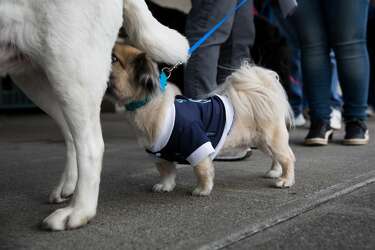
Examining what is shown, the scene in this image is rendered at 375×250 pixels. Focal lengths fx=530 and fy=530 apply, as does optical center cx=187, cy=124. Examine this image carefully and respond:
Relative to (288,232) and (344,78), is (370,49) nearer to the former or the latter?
(344,78)

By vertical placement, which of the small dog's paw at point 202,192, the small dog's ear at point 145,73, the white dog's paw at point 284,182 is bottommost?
the small dog's paw at point 202,192

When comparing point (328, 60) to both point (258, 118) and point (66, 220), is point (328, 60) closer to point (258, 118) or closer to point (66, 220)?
point (258, 118)

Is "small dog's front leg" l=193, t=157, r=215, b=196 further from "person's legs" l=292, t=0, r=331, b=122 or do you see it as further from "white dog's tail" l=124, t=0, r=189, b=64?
Result: "person's legs" l=292, t=0, r=331, b=122

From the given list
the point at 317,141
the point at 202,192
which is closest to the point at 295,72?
the point at 317,141

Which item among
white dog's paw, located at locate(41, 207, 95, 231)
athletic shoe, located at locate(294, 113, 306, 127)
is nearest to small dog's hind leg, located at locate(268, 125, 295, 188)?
white dog's paw, located at locate(41, 207, 95, 231)

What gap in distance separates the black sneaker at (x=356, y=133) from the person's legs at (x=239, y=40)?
110 cm

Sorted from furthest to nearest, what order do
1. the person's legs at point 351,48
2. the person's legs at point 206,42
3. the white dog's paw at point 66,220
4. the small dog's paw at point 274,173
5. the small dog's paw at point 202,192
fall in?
the person's legs at point 351,48 < the person's legs at point 206,42 < the small dog's paw at point 274,173 < the small dog's paw at point 202,192 < the white dog's paw at point 66,220

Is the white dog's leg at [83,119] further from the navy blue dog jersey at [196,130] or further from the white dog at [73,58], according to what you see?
the navy blue dog jersey at [196,130]

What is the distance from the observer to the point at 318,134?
4.41 metres

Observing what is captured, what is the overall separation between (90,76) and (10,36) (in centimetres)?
34

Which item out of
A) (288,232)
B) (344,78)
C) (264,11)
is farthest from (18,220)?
(264,11)

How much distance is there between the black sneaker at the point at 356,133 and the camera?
14.4ft

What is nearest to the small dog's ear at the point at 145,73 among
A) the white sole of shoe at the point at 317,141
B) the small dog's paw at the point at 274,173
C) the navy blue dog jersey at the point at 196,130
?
the navy blue dog jersey at the point at 196,130

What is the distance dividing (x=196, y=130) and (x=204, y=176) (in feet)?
0.80
